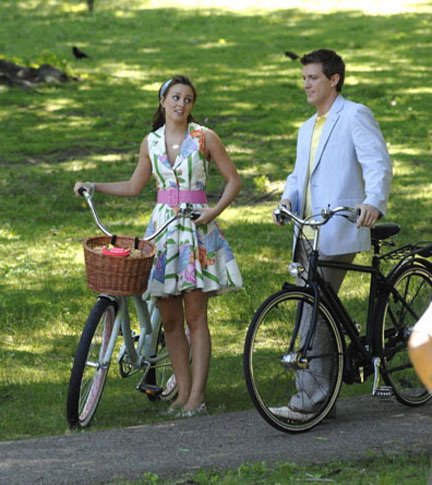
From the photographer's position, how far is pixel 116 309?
679 centimetres

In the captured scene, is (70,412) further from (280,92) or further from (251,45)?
(251,45)

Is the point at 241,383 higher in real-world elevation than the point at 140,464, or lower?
lower

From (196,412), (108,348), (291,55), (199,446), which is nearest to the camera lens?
(199,446)

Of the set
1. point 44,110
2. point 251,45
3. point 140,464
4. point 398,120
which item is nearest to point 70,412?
point 140,464

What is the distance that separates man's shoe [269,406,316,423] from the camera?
6285 mm

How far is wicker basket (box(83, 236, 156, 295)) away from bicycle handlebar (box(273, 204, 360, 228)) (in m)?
0.81

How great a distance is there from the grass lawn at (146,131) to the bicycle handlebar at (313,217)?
165 centimetres

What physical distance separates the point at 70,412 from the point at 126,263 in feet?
3.33

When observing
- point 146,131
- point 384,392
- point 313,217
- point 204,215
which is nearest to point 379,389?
point 384,392

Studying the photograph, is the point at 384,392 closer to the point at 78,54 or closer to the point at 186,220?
the point at 186,220

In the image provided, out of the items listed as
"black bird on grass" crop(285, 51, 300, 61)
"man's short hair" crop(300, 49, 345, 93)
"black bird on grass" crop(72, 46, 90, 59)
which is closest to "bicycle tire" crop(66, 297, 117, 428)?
"man's short hair" crop(300, 49, 345, 93)

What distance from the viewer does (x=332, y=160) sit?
6418 millimetres

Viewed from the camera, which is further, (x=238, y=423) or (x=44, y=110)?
(x=44, y=110)

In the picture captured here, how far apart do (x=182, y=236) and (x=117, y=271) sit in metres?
0.66
